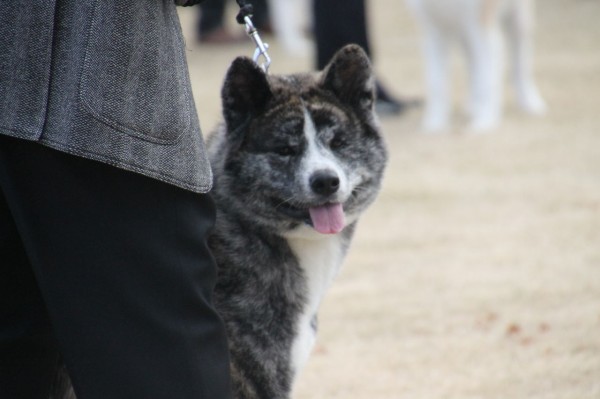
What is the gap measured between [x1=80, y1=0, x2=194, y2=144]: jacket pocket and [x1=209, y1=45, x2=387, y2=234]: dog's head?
75 cm

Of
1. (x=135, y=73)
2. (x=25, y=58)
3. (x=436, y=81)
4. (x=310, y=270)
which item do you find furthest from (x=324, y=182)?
(x=436, y=81)

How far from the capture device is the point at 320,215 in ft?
8.12

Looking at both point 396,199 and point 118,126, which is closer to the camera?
point 118,126

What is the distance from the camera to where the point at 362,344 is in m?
3.81

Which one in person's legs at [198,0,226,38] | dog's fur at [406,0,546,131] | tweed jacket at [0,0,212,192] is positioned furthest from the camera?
person's legs at [198,0,226,38]

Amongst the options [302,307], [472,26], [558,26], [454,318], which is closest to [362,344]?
[454,318]

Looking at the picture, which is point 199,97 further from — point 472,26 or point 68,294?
point 68,294

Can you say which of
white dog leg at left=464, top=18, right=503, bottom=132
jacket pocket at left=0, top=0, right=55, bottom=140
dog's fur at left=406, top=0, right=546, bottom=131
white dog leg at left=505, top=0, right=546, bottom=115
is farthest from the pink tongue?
white dog leg at left=505, top=0, right=546, bottom=115

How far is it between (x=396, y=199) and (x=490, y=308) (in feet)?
5.45

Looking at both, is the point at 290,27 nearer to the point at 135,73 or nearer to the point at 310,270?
the point at 310,270

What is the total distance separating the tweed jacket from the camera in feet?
5.10

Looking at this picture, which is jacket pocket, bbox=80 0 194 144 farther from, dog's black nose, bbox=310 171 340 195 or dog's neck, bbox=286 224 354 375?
dog's neck, bbox=286 224 354 375

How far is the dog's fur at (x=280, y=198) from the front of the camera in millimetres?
2406

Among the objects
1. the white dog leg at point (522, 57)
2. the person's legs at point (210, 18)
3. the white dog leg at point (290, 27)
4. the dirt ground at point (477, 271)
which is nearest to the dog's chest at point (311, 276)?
the dirt ground at point (477, 271)
